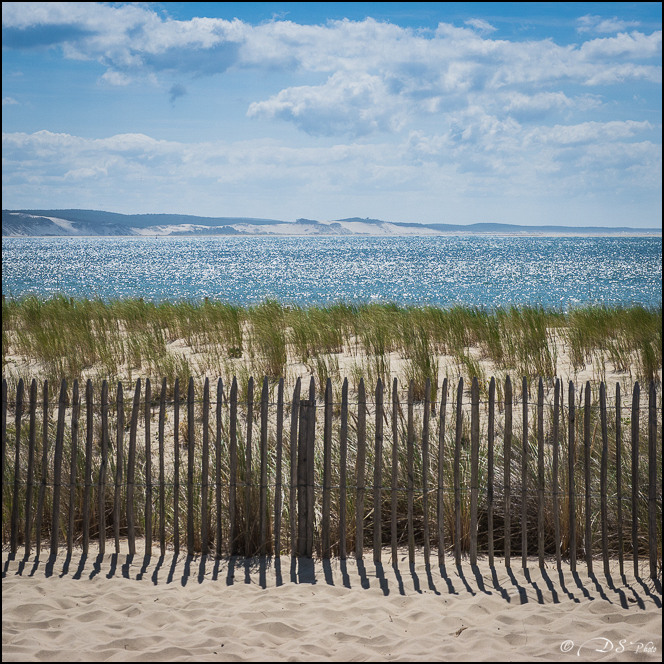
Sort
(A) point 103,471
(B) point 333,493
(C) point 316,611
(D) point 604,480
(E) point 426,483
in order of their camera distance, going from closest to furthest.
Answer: (C) point 316,611, (D) point 604,480, (E) point 426,483, (A) point 103,471, (B) point 333,493

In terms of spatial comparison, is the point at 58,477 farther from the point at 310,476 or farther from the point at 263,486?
the point at 310,476

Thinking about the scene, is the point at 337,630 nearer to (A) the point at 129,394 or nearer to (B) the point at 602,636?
(B) the point at 602,636

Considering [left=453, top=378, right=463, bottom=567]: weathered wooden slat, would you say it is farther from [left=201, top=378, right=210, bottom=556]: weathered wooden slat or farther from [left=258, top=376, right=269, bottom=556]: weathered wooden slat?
[left=201, top=378, right=210, bottom=556]: weathered wooden slat

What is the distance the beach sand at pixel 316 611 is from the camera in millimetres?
2928

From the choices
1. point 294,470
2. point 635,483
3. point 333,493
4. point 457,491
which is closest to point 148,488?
point 294,470

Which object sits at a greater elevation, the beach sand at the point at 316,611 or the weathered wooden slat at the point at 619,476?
the weathered wooden slat at the point at 619,476

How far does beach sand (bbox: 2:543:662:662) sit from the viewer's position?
2.93 m

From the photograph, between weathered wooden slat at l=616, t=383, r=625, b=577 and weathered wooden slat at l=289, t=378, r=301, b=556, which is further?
weathered wooden slat at l=289, t=378, r=301, b=556

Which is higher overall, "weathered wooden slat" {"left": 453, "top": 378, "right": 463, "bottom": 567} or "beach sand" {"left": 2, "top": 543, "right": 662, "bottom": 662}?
"weathered wooden slat" {"left": 453, "top": 378, "right": 463, "bottom": 567}

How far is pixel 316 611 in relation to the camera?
10.8 feet

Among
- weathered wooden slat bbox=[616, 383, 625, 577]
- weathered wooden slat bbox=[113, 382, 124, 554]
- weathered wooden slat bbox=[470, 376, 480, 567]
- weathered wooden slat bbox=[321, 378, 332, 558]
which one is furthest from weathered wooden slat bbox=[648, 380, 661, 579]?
weathered wooden slat bbox=[113, 382, 124, 554]

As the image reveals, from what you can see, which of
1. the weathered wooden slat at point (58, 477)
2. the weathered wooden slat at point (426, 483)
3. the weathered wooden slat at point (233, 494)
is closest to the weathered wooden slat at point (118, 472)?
the weathered wooden slat at point (58, 477)

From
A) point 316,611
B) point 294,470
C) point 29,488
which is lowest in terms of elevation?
point 316,611

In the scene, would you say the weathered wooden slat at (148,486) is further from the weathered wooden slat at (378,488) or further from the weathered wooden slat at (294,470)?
the weathered wooden slat at (378,488)
